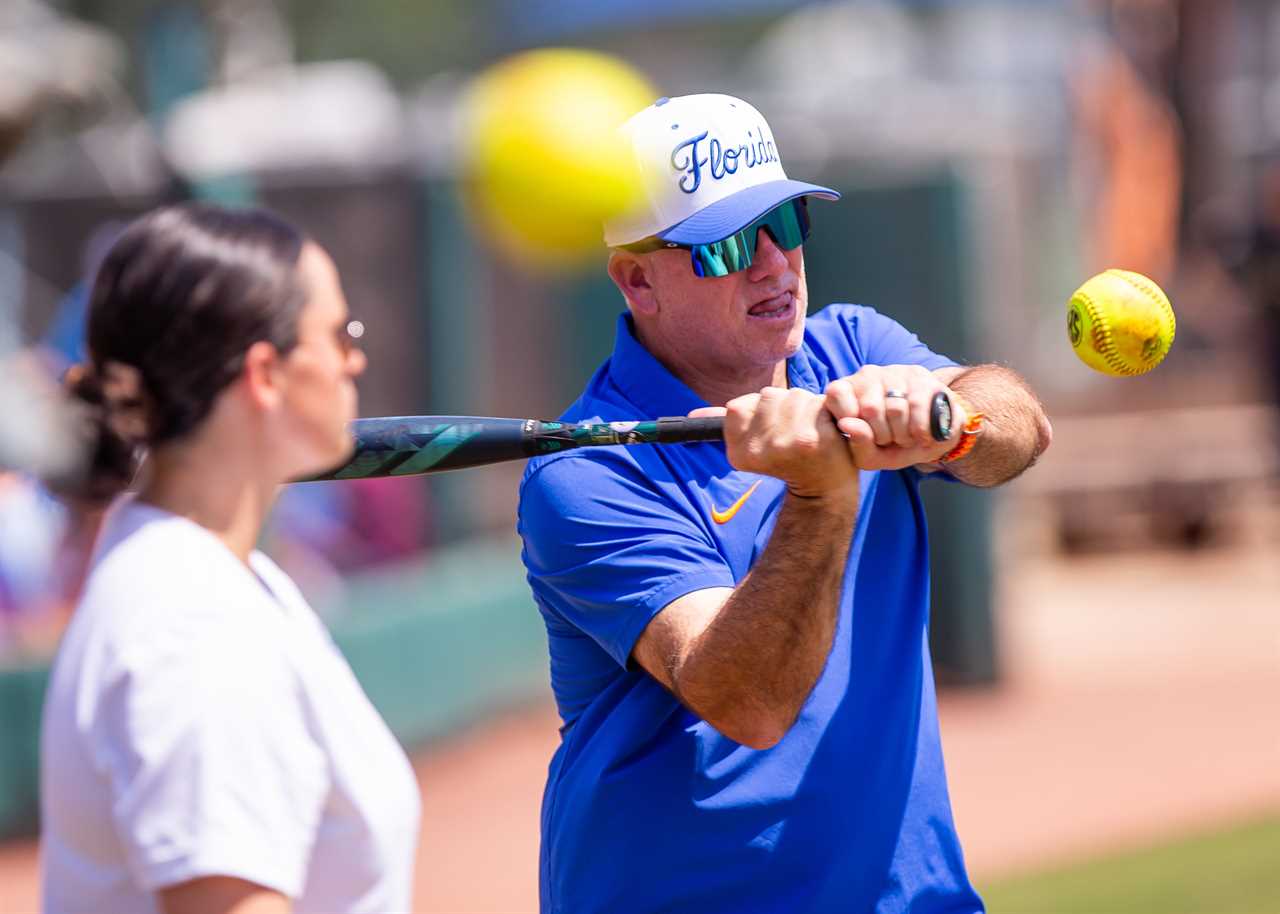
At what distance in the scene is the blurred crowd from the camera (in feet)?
34.2

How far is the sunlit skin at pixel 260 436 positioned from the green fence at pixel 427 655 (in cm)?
610

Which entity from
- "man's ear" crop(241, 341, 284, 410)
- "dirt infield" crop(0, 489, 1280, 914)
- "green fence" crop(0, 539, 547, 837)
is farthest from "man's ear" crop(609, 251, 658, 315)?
"green fence" crop(0, 539, 547, 837)

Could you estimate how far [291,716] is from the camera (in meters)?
2.21

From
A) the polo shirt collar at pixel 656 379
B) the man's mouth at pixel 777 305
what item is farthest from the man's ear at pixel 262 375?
the man's mouth at pixel 777 305

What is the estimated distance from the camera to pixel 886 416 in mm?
2598

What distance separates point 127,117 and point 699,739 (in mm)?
13020

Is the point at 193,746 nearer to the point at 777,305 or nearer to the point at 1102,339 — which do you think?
the point at 777,305

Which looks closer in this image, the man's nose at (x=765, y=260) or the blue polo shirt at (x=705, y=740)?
the blue polo shirt at (x=705, y=740)

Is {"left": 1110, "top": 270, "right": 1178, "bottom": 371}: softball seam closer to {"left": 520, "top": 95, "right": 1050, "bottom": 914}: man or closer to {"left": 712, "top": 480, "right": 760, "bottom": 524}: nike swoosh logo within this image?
{"left": 520, "top": 95, "right": 1050, "bottom": 914}: man

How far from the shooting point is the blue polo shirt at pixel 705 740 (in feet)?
9.43

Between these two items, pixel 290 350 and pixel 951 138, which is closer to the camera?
pixel 290 350

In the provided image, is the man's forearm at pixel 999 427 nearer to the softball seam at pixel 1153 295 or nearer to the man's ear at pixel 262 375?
the softball seam at pixel 1153 295

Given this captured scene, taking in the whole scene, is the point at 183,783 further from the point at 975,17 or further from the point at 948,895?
the point at 975,17

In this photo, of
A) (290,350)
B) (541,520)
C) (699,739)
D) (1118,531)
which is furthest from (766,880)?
(1118,531)
